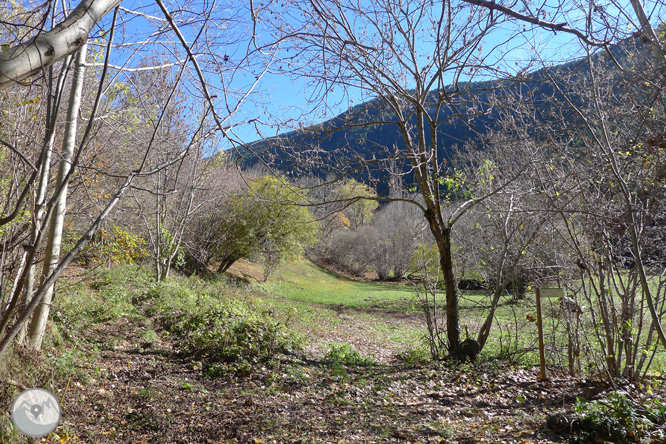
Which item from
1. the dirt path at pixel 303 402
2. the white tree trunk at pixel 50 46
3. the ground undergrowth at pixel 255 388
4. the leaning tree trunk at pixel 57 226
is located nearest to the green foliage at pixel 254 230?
the ground undergrowth at pixel 255 388

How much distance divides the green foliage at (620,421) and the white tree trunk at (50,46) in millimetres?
4570

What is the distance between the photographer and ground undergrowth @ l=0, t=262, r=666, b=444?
368 centimetres

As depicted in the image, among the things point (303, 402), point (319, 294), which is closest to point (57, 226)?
point (303, 402)

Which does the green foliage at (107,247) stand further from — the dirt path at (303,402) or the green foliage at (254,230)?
the green foliage at (254,230)

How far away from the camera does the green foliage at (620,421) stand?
138 inches

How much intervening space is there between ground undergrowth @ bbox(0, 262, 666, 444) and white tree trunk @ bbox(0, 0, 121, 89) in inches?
104

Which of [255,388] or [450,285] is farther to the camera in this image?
[450,285]

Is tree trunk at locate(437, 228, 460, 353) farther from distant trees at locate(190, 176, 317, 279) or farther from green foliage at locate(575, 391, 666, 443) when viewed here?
distant trees at locate(190, 176, 317, 279)

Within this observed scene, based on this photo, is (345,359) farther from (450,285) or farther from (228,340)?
(450,285)

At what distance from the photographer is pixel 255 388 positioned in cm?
499

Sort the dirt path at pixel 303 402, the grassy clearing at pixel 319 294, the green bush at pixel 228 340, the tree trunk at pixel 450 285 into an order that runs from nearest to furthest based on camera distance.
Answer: the dirt path at pixel 303 402, the green bush at pixel 228 340, the tree trunk at pixel 450 285, the grassy clearing at pixel 319 294

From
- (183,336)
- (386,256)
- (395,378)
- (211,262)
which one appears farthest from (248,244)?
(386,256)

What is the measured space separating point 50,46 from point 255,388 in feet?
14.1

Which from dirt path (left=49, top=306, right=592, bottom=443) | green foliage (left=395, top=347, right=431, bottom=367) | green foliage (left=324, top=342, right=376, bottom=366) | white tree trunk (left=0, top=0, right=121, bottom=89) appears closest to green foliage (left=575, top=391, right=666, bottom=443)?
dirt path (left=49, top=306, right=592, bottom=443)
